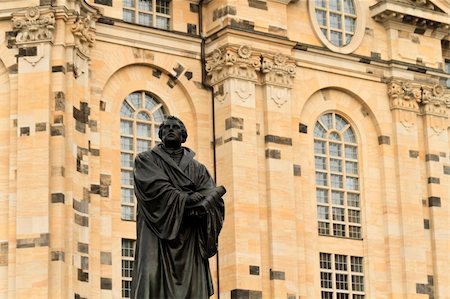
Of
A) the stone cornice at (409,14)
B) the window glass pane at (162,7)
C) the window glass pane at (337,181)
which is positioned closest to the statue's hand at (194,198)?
the window glass pane at (162,7)

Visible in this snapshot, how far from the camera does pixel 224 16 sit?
133 ft

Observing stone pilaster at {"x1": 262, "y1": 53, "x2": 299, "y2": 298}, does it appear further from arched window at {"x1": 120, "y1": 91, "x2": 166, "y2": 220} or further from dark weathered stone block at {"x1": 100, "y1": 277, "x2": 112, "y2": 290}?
dark weathered stone block at {"x1": 100, "y1": 277, "x2": 112, "y2": 290}

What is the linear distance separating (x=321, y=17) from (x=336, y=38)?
2.74 ft

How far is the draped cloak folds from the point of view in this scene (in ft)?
56.3

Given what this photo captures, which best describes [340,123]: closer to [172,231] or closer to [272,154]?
[272,154]

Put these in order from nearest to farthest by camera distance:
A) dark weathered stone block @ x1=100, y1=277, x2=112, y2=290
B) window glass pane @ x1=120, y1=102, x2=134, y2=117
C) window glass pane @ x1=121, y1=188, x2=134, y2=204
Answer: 1. dark weathered stone block @ x1=100, y1=277, x2=112, y2=290
2. window glass pane @ x1=121, y1=188, x2=134, y2=204
3. window glass pane @ x1=120, y1=102, x2=134, y2=117

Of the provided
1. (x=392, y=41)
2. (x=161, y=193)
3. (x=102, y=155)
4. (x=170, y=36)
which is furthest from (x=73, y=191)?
(x=161, y=193)

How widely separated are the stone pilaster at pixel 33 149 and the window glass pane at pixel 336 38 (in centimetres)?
1037

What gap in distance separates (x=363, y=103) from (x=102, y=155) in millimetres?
9580

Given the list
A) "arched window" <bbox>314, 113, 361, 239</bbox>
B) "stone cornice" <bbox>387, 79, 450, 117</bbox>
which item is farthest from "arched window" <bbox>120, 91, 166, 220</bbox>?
"stone cornice" <bbox>387, 79, 450, 117</bbox>

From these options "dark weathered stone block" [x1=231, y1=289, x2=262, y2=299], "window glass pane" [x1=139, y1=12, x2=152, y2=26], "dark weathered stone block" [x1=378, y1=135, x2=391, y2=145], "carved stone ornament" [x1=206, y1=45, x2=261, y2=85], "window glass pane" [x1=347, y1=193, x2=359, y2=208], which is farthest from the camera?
"dark weathered stone block" [x1=378, y1=135, x2=391, y2=145]

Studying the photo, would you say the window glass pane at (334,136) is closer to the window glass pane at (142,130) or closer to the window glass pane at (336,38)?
the window glass pane at (336,38)

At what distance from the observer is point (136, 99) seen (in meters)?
39.5

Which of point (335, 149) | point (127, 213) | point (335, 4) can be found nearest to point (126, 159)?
point (127, 213)
